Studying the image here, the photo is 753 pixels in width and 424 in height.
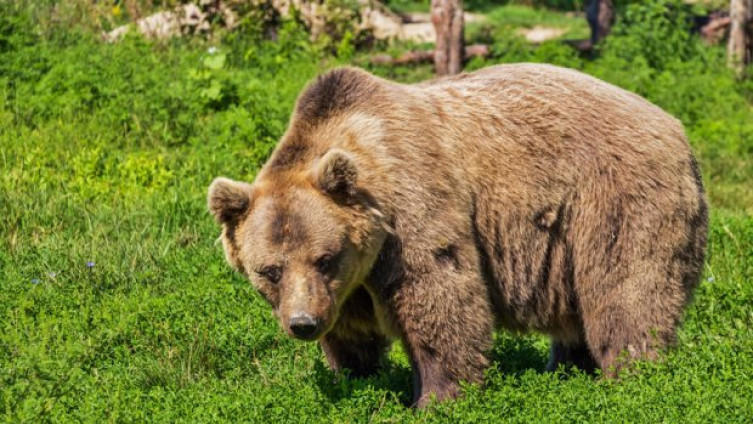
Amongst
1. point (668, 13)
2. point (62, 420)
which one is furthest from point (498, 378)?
point (668, 13)

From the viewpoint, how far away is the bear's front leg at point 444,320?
5.93 m

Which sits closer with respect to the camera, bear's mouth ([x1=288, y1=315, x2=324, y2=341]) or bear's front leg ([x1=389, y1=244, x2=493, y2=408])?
bear's mouth ([x1=288, y1=315, x2=324, y2=341])

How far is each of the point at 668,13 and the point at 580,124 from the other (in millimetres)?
8516

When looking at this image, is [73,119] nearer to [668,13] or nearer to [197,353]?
[197,353]

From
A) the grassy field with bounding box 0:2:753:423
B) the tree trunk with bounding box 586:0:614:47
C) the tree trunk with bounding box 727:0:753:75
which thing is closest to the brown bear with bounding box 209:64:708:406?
the grassy field with bounding box 0:2:753:423

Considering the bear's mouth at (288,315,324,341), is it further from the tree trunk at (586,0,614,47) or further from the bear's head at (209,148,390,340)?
the tree trunk at (586,0,614,47)

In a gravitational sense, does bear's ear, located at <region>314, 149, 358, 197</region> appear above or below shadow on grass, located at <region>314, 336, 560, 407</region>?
above

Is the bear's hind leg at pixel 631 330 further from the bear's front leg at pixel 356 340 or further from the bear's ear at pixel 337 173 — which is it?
the bear's ear at pixel 337 173

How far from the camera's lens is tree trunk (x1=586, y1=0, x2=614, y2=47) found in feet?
50.6

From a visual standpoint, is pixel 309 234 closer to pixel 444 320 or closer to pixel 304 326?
pixel 304 326

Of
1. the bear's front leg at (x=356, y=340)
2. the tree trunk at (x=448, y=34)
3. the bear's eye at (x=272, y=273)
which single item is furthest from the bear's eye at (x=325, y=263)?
the tree trunk at (x=448, y=34)

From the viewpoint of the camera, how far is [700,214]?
6.62m

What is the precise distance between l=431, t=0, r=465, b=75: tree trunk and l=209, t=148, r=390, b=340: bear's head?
8.12 meters

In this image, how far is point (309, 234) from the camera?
19.0ft
